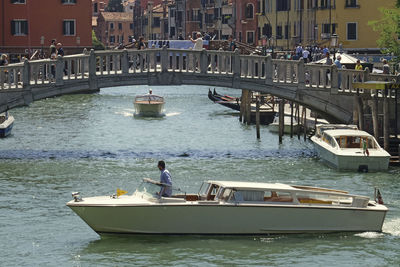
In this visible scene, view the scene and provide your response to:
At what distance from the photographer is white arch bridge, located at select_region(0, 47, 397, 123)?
4006 centimetres

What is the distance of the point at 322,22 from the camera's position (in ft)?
241

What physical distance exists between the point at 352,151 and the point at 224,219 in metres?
12.5

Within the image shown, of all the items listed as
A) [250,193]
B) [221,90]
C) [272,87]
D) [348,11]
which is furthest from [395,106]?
[221,90]

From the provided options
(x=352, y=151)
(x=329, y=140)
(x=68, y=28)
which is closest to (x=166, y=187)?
(x=352, y=151)

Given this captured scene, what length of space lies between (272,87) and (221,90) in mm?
52887

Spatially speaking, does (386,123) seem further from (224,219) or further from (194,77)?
(224,219)

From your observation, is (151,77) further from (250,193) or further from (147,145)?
(250,193)

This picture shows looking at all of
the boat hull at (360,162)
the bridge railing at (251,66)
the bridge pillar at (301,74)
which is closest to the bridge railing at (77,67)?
the bridge railing at (251,66)

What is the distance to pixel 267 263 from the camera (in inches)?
926

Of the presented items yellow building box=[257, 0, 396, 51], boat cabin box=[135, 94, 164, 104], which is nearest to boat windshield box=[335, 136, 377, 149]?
yellow building box=[257, 0, 396, 51]

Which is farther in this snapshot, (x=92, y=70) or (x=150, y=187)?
(x=92, y=70)

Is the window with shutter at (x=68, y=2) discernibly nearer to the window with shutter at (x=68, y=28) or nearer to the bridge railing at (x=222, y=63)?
the window with shutter at (x=68, y=28)

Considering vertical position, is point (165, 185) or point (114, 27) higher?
point (114, 27)

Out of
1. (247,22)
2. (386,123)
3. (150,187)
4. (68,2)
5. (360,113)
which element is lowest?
(150,187)
